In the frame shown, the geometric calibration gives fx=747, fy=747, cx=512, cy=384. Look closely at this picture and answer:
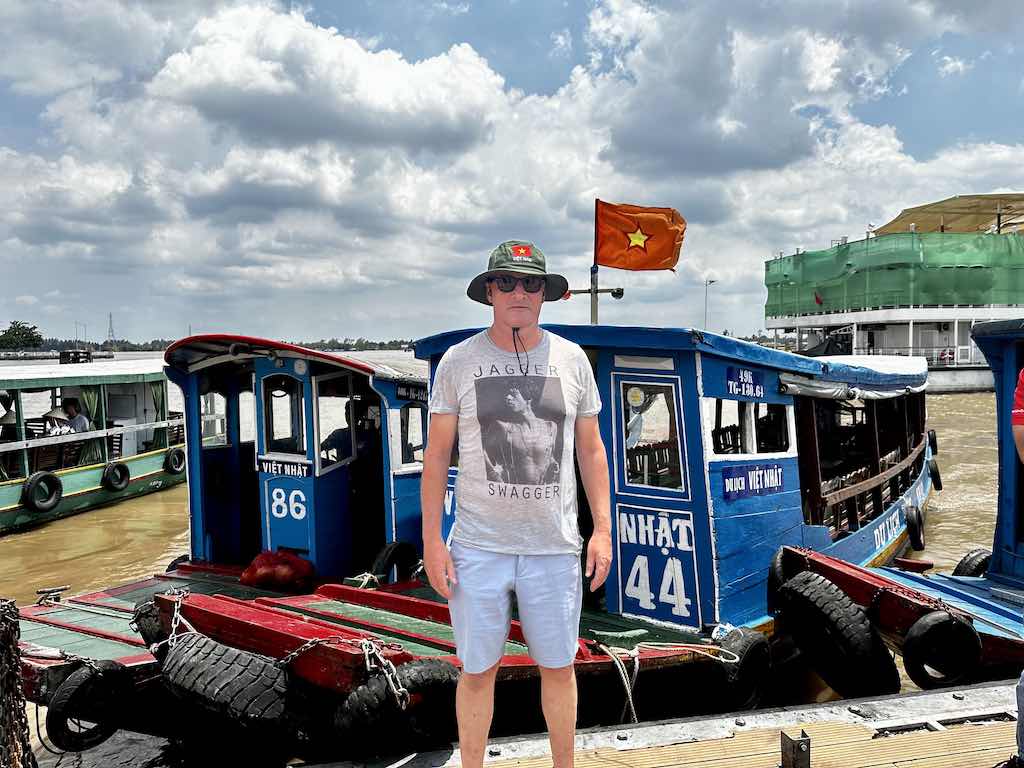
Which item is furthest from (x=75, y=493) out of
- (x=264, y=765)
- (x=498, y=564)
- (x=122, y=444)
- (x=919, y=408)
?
(x=919, y=408)

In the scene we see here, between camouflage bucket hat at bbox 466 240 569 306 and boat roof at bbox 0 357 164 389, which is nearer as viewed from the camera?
camouflage bucket hat at bbox 466 240 569 306

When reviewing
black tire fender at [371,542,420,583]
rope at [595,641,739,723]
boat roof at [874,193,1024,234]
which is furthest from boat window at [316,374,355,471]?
boat roof at [874,193,1024,234]

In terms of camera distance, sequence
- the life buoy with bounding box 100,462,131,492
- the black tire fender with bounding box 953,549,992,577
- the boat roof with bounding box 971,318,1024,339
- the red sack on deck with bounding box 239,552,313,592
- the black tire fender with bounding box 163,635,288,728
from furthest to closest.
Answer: the life buoy with bounding box 100,462,131,492
the black tire fender with bounding box 953,549,992,577
the red sack on deck with bounding box 239,552,313,592
the boat roof with bounding box 971,318,1024,339
the black tire fender with bounding box 163,635,288,728

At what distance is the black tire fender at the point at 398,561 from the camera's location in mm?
6844

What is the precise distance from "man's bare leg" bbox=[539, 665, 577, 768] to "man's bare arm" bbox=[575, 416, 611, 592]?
0.39 m

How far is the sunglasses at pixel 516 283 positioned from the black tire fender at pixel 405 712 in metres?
2.21

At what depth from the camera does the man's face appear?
2889 millimetres

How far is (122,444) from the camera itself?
54.2 ft

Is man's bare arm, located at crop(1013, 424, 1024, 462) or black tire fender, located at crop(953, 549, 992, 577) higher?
man's bare arm, located at crop(1013, 424, 1024, 462)

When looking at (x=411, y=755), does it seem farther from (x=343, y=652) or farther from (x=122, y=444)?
(x=122, y=444)

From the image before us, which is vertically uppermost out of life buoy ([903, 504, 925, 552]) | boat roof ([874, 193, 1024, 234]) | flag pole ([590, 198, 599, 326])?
boat roof ([874, 193, 1024, 234])

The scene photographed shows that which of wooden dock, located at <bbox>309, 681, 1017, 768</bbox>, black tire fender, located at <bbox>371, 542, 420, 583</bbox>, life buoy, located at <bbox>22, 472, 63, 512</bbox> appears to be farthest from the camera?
life buoy, located at <bbox>22, 472, 63, 512</bbox>

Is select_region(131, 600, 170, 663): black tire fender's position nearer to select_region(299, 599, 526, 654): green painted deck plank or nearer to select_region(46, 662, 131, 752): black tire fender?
select_region(46, 662, 131, 752): black tire fender

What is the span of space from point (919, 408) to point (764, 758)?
11.0 m
